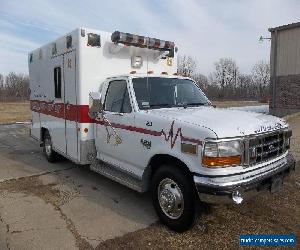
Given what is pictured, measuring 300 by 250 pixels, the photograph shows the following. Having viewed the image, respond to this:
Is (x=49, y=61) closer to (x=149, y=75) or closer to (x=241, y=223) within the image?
(x=149, y=75)

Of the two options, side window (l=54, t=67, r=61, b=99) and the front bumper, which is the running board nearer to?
the front bumper

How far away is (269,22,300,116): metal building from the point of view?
20250 mm

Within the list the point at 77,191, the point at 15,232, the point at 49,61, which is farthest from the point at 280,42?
the point at 15,232

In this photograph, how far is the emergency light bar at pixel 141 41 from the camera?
6.56 meters

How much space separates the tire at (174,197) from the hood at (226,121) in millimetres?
734

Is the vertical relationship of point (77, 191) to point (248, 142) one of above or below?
below

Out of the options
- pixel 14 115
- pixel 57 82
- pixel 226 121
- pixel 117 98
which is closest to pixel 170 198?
pixel 226 121

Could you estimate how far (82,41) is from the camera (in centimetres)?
651

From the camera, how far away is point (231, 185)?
4145mm

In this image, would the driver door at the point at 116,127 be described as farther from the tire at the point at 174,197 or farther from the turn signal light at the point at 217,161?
the turn signal light at the point at 217,161

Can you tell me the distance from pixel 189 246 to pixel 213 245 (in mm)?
307

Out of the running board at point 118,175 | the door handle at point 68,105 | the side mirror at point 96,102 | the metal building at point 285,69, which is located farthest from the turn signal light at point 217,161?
the metal building at point 285,69

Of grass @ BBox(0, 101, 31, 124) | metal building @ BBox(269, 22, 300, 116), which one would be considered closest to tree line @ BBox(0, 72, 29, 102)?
grass @ BBox(0, 101, 31, 124)

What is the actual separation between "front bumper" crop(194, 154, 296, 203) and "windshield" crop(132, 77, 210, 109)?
1.74m
